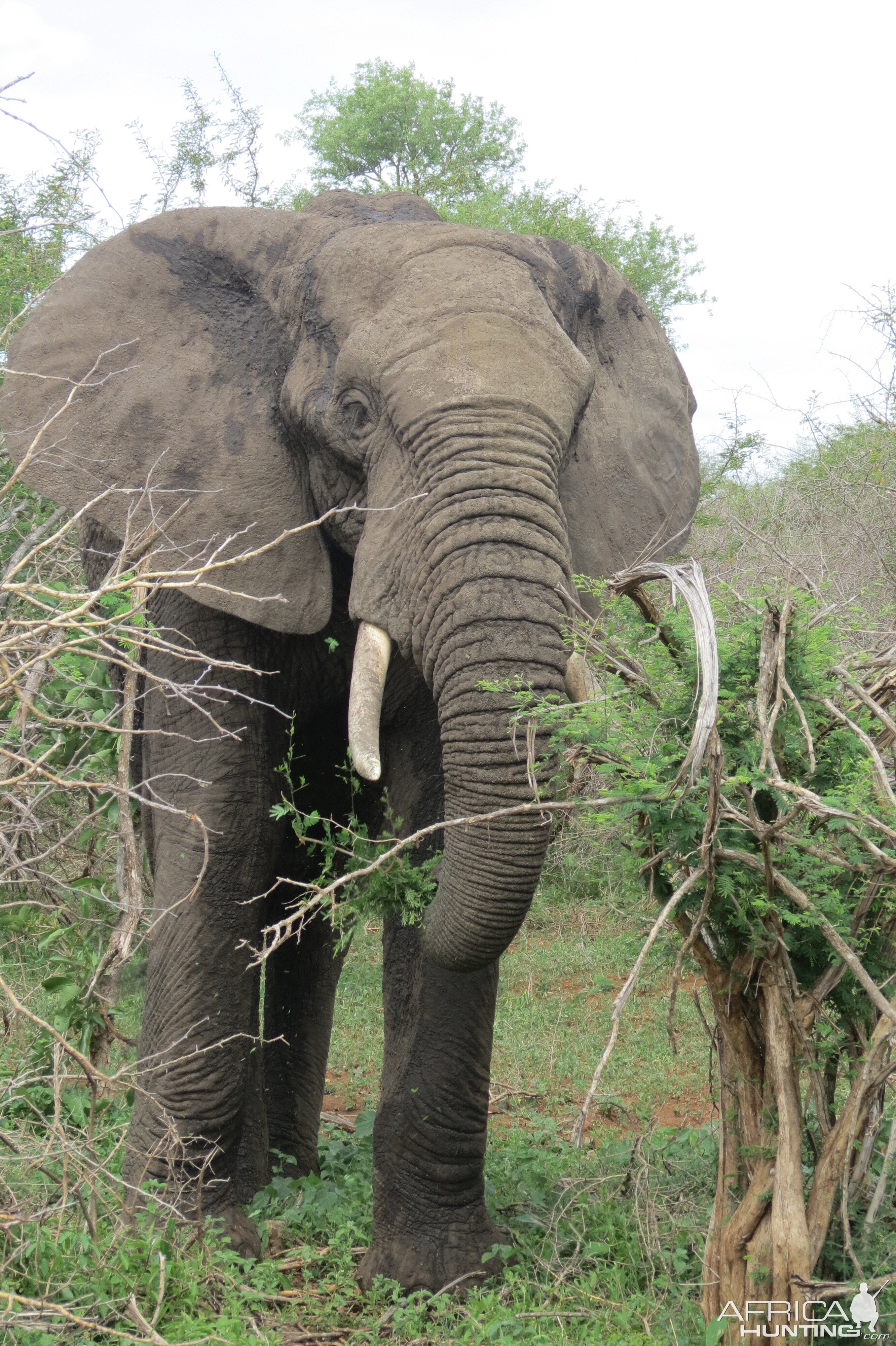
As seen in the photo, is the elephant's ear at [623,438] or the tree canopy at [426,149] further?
the tree canopy at [426,149]

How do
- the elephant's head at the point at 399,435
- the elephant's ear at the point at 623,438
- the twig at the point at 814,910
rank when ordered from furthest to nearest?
1. the elephant's ear at the point at 623,438
2. the elephant's head at the point at 399,435
3. the twig at the point at 814,910

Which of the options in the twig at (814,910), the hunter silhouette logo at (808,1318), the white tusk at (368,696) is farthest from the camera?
the white tusk at (368,696)

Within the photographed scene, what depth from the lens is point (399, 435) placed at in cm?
394

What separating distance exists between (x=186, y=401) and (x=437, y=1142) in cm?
238

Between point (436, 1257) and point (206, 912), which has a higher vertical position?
point (206, 912)

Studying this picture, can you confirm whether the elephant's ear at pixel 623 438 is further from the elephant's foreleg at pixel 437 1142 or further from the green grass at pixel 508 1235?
the elephant's foreleg at pixel 437 1142

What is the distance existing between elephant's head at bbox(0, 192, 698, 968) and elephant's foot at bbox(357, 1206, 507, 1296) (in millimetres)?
1103

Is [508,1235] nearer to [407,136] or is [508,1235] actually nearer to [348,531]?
[348,531]

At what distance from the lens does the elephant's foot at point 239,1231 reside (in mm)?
4312

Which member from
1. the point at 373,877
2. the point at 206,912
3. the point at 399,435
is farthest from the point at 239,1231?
the point at 399,435

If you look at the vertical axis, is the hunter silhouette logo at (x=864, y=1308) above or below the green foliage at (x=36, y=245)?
below

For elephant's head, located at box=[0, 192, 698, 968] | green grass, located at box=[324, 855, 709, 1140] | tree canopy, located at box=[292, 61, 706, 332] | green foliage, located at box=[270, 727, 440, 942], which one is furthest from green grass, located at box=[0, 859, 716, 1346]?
tree canopy, located at box=[292, 61, 706, 332]

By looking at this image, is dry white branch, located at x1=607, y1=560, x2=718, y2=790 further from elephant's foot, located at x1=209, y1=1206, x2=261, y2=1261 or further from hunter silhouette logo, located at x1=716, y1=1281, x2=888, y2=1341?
elephant's foot, located at x1=209, y1=1206, x2=261, y2=1261

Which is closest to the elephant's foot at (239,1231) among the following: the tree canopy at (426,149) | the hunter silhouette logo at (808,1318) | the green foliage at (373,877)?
the green foliage at (373,877)
